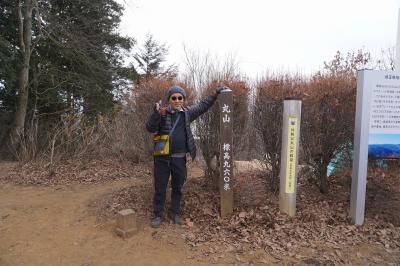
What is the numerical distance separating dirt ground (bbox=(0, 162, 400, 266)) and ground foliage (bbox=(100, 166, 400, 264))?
6 centimetres

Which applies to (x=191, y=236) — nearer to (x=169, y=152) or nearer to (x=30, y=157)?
(x=169, y=152)

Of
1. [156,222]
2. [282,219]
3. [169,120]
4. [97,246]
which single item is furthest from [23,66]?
[282,219]

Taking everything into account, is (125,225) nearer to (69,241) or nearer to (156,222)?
(156,222)

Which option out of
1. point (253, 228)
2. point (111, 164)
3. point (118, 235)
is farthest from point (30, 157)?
point (253, 228)

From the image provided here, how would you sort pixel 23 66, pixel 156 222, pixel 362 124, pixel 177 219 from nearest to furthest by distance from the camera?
pixel 362 124 < pixel 156 222 < pixel 177 219 < pixel 23 66

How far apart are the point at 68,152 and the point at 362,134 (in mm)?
6859

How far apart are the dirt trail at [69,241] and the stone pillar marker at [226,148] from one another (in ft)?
2.93

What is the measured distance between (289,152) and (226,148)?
0.82 meters

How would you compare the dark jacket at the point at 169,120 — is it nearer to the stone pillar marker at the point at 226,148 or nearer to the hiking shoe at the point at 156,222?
the stone pillar marker at the point at 226,148

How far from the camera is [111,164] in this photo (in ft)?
27.1

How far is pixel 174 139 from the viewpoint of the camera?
4180 mm

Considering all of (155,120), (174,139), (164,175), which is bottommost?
(164,175)

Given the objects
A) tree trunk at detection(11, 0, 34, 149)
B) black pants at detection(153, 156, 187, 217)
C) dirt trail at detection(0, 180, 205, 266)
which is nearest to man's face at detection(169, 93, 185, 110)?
black pants at detection(153, 156, 187, 217)

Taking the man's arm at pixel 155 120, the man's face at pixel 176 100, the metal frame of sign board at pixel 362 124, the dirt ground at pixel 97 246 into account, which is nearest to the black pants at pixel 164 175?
the dirt ground at pixel 97 246
